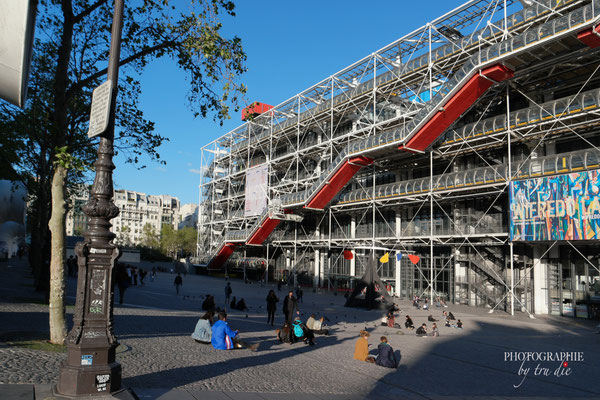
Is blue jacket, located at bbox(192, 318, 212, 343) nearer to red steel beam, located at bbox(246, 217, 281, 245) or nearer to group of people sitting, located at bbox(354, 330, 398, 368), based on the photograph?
group of people sitting, located at bbox(354, 330, 398, 368)

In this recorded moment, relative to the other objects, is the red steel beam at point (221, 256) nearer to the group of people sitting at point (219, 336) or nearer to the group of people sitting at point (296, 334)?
the group of people sitting at point (296, 334)

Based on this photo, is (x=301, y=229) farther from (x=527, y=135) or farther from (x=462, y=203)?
(x=527, y=135)

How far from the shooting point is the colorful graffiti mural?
21.2 meters

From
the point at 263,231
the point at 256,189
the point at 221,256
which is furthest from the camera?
the point at 221,256

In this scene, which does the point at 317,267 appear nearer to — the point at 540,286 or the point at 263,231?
the point at 263,231

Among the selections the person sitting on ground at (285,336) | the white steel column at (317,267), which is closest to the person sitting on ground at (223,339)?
the person sitting on ground at (285,336)

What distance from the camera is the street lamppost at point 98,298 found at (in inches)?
222

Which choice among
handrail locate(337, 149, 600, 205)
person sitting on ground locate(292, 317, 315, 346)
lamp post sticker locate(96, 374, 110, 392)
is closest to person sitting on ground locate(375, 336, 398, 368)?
person sitting on ground locate(292, 317, 315, 346)

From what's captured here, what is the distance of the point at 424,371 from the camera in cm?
1005

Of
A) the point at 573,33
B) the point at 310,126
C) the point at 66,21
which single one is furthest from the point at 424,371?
the point at 310,126

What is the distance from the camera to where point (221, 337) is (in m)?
10.9

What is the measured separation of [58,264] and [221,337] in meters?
3.82

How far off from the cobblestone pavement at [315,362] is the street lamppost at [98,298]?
46.1 inches

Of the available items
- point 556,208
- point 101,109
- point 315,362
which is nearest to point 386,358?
point 315,362
